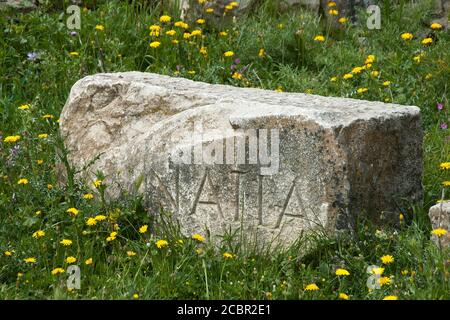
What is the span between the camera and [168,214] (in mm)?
5488

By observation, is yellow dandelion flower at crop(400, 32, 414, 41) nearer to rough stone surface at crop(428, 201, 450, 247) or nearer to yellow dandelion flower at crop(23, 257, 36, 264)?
rough stone surface at crop(428, 201, 450, 247)

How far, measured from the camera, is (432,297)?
438cm

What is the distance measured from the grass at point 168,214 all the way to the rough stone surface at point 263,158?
13 centimetres

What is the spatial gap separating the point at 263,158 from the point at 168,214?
2.22 ft

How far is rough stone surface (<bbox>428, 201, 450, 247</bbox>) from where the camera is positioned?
4930mm

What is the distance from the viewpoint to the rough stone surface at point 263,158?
5.09m

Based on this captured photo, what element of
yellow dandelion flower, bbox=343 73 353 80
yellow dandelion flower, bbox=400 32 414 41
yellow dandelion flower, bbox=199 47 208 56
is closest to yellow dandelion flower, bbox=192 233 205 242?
yellow dandelion flower, bbox=343 73 353 80

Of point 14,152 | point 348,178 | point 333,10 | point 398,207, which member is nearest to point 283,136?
point 348,178

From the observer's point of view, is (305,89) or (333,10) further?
(333,10)

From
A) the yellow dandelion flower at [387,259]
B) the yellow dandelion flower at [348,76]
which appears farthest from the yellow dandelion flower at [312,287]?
the yellow dandelion flower at [348,76]

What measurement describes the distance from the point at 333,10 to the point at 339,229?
3.69 meters

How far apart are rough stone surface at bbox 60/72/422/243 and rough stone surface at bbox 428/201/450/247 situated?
0.37m

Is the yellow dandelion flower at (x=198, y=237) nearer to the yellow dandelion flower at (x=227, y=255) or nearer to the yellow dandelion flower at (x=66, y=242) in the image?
the yellow dandelion flower at (x=227, y=255)

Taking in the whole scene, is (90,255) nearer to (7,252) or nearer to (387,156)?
(7,252)
